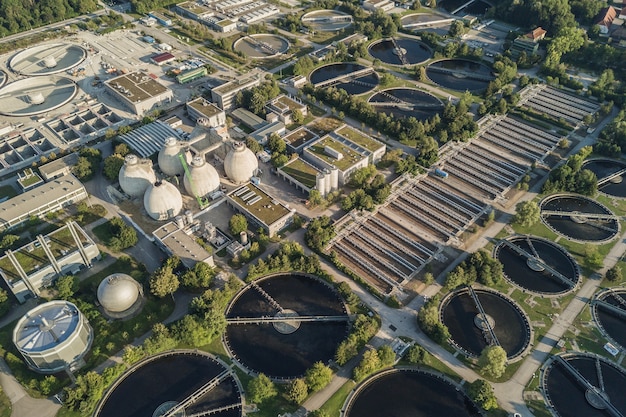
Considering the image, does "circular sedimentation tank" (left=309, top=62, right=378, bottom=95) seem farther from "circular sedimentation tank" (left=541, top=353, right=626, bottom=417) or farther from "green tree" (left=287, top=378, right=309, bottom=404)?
"green tree" (left=287, top=378, right=309, bottom=404)

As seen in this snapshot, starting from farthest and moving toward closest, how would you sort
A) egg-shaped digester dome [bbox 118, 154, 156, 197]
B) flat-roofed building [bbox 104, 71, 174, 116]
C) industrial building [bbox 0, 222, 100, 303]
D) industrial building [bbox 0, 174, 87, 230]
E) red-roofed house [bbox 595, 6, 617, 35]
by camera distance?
red-roofed house [bbox 595, 6, 617, 35], flat-roofed building [bbox 104, 71, 174, 116], egg-shaped digester dome [bbox 118, 154, 156, 197], industrial building [bbox 0, 174, 87, 230], industrial building [bbox 0, 222, 100, 303]

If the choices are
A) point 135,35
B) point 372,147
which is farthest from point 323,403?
point 135,35

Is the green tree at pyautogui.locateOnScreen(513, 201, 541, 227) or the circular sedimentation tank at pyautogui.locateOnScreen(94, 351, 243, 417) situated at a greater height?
the green tree at pyautogui.locateOnScreen(513, 201, 541, 227)

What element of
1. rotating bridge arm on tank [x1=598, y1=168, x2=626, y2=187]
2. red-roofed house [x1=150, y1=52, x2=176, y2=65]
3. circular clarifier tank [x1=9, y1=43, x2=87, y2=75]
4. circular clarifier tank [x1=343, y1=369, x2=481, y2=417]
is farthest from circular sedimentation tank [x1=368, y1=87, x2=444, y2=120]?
circular clarifier tank [x1=9, y1=43, x2=87, y2=75]

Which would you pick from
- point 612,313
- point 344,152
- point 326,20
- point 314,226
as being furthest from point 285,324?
point 326,20

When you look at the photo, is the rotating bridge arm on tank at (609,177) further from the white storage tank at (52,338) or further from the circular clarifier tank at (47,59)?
the circular clarifier tank at (47,59)

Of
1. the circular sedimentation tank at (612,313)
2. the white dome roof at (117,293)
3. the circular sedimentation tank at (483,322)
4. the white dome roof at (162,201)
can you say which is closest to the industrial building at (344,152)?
the white dome roof at (162,201)
